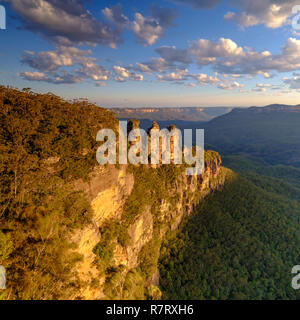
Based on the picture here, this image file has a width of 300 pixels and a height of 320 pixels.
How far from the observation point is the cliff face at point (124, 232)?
66.4ft

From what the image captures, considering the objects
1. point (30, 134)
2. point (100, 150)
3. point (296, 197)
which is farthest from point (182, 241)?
point (296, 197)

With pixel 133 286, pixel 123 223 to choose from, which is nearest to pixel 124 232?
pixel 123 223

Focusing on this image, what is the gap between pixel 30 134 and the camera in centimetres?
2053

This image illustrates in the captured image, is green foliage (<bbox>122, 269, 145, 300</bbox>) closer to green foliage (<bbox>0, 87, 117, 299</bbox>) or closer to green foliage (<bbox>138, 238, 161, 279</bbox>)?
green foliage (<bbox>138, 238, 161, 279</bbox>)

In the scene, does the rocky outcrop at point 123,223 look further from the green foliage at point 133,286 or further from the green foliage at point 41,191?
the green foliage at point 41,191

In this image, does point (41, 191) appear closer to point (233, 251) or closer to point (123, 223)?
point (123, 223)

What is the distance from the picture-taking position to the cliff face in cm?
2025

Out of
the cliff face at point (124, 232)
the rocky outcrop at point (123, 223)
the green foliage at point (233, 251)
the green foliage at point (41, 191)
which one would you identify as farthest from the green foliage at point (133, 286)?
the green foliage at point (41, 191)

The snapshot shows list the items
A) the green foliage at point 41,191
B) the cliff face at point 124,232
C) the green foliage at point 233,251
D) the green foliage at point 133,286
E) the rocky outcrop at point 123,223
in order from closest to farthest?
the green foliage at point 41,191 < the rocky outcrop at point 123,223 < the cliff face at point 124,232 < the green foliage at point 133,286 < the green foliage at point 233,251

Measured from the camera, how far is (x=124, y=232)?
92.7 feet

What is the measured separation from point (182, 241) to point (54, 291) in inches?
1465

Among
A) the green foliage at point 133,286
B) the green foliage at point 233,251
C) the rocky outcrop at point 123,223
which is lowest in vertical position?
the green foliage at point 233,251

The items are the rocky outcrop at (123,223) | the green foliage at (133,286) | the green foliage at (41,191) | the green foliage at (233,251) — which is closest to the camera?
the green foliage at (41,191)
